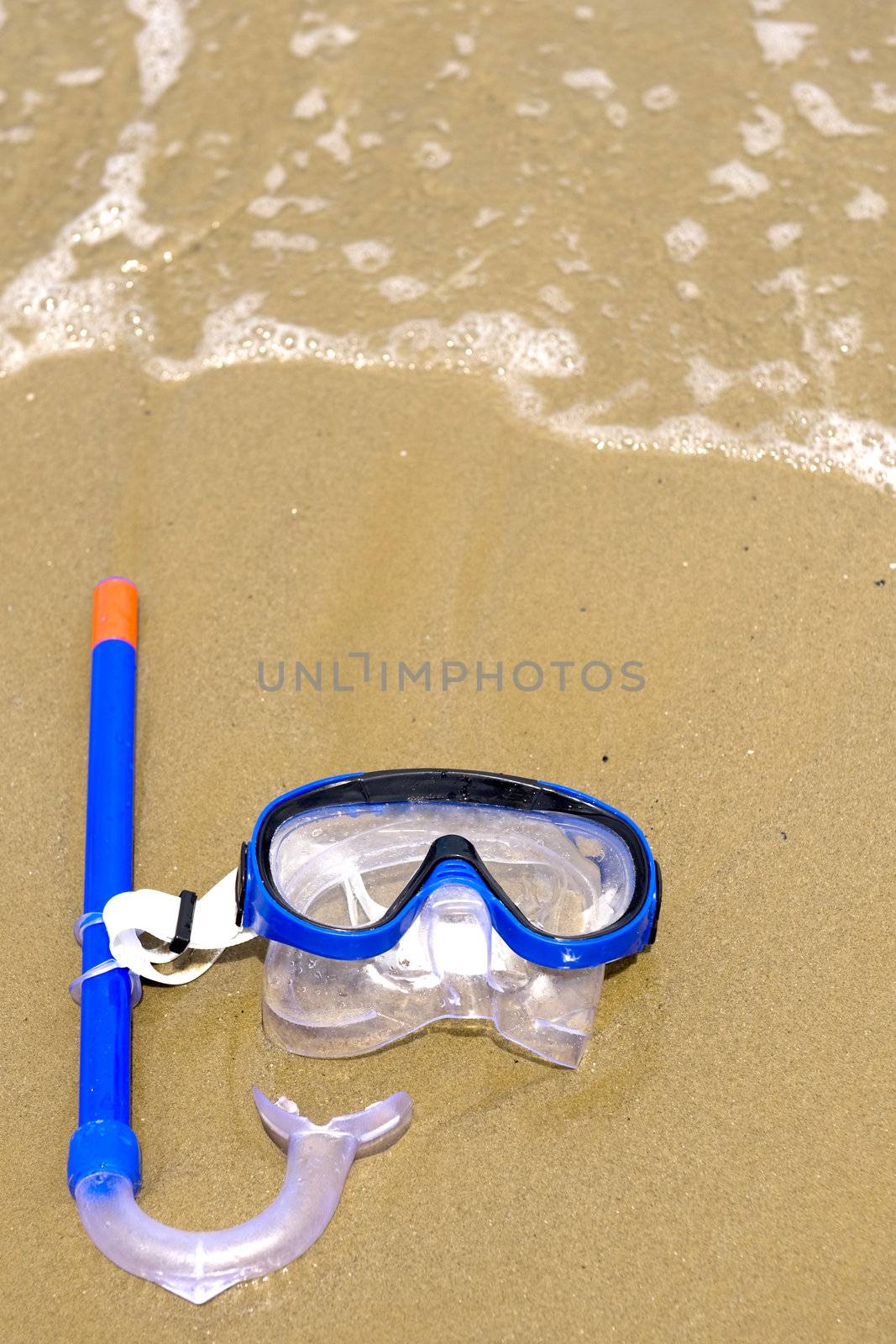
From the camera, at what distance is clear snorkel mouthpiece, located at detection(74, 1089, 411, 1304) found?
244cm

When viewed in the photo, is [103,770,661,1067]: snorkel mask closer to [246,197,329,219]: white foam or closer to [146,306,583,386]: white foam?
[146,306,583,386]: white foam

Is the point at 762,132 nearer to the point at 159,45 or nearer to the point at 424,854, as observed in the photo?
the point at 159,45

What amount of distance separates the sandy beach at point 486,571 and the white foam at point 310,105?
0.12 ft

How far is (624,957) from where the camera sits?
9.48ft

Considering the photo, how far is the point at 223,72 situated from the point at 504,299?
5.18 ft

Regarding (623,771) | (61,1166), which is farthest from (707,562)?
(61,1166)

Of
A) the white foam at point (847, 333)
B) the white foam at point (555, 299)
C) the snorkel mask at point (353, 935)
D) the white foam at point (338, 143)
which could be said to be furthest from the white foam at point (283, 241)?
the snorkel mask at point (353, 935)

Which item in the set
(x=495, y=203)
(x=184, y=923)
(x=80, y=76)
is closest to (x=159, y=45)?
(x=80, y=76)

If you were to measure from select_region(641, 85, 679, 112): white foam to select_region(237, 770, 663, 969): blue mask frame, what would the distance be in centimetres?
293

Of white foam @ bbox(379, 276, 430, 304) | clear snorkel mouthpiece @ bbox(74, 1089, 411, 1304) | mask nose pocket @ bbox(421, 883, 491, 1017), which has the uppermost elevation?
white foam @ bbox(379, 276, 430, 304)

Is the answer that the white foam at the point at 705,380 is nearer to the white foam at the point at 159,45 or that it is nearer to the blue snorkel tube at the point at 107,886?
the blue snorkel tube at the point at 107,886

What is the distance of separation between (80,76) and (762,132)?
2533 millimetres

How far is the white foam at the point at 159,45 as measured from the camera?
475cm

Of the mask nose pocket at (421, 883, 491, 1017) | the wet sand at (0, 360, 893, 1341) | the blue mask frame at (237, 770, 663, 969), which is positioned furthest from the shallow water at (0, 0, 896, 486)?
the mask nose pocket at (421, 883, 491, 1017)
